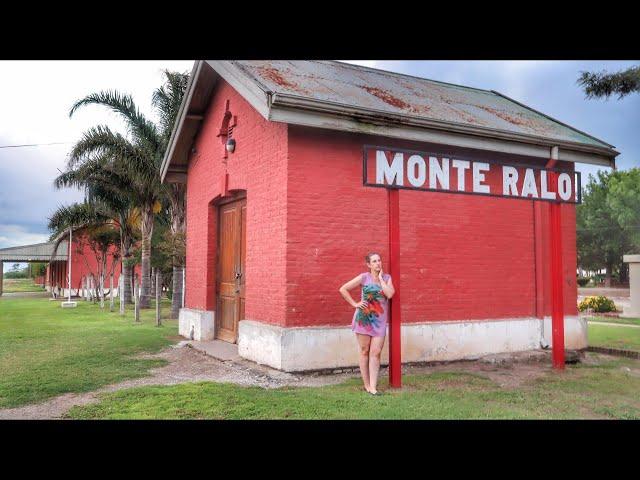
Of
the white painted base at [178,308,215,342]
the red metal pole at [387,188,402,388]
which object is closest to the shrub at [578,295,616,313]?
the white painted base at [178,308,215,342]

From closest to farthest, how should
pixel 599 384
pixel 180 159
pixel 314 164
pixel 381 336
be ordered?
pixel 381 336 → pixel 599 384 → pixel 314 164 → pixel 180 159

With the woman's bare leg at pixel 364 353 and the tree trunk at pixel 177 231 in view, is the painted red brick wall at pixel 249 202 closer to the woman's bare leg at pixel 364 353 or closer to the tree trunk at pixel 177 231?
the woman's bare leg at pixel 364 353

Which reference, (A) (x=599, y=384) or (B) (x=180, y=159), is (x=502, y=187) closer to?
(A) (x=599, y=384)

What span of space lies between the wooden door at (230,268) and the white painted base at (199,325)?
0.49 feet

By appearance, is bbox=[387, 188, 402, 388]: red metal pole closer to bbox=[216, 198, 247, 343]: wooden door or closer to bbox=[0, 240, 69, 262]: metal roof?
bbox=[216, 198, 247, 343]: wooden door

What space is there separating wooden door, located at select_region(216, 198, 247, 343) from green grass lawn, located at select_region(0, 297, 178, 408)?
131cm

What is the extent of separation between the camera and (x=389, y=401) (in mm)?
6020

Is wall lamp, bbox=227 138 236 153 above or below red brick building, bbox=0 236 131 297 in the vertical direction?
above

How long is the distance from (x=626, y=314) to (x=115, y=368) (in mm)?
17159

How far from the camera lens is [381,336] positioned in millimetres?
6512

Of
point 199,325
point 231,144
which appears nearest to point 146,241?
point 199,325

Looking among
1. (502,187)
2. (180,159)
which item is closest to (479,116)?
(502,187)

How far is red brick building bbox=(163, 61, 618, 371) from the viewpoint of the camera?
7.89 metres

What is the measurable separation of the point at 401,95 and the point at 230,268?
461 centimetres
